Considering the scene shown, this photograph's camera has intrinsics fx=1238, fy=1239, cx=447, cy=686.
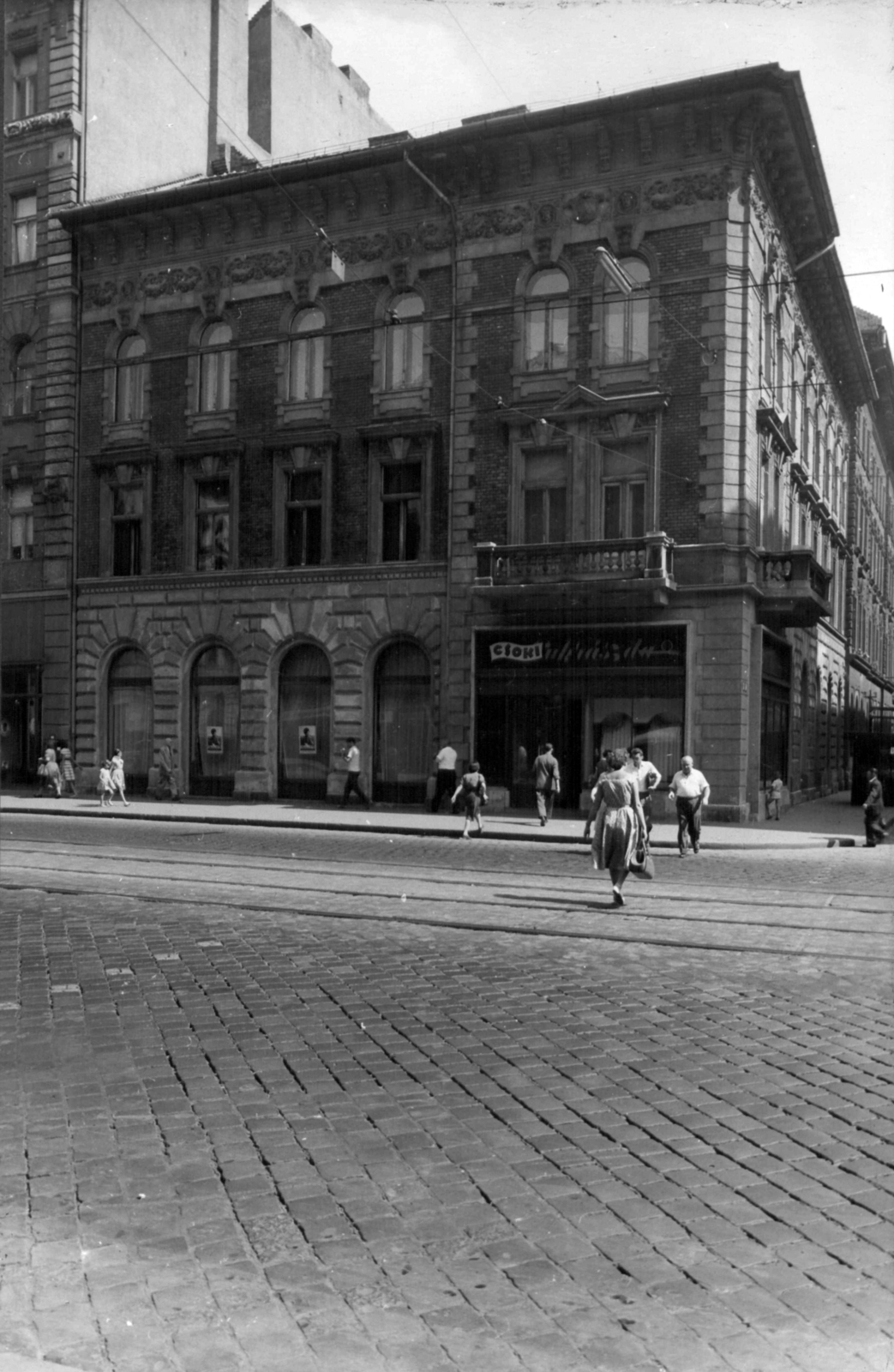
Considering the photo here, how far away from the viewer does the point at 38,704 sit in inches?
1291

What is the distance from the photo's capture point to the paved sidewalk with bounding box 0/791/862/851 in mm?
21656

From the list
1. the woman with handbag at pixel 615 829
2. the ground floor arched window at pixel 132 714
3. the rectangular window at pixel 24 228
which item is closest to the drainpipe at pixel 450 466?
the ground floor arched window at pixel 132 714

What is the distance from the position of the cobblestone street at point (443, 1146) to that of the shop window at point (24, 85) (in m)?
28.1

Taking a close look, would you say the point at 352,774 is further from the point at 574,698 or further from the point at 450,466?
the point at 450,466

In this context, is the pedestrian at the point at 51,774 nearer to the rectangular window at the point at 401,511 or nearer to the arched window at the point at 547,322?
the rectangular window at the point at 401,511

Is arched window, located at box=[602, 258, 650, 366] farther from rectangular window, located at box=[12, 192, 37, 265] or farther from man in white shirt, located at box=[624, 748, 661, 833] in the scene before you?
rectangular window, located at box=[12, 192, 37, 265]

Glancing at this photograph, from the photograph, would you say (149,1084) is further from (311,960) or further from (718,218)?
(718,218)

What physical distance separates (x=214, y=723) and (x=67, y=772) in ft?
13.3

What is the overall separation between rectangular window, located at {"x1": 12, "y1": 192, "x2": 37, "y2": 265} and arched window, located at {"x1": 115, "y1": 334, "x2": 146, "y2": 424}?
4.00 meters

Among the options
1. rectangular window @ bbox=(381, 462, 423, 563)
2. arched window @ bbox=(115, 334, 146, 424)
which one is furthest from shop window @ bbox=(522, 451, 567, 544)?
arched window @ bbox=(115, 334, 146, 424)

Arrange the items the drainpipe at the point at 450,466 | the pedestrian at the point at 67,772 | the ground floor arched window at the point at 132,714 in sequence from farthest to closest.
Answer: the ground floor arched window at the point at 132,714, the pedestrian at the point at 67,772, the drainpipe at the point at 450,466

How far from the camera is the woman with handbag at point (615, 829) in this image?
505 inches

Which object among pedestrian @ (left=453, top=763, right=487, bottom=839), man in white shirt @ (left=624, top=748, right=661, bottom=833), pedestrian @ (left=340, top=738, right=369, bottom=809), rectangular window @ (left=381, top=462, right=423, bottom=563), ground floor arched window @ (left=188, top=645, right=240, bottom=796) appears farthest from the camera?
ground floor arched window @ (left=188, top=645, right=240, bottom=796)

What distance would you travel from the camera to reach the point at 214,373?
30328 mm
